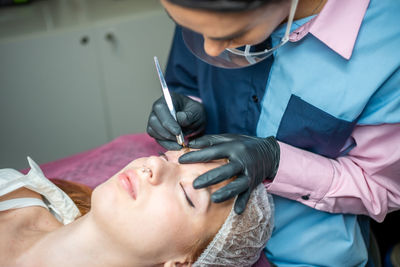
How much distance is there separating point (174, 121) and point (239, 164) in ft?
1.08

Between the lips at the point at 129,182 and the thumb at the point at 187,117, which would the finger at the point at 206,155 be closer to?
the lips at the point at 129,182

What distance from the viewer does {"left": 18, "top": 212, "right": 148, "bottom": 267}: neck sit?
1.18 m

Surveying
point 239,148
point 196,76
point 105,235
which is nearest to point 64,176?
point 105,235

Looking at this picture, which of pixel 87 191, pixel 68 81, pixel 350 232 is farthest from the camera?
pixel 68 81

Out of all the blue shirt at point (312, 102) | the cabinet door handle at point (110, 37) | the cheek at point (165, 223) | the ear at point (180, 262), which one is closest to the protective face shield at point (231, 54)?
the blue shirt at point (312, 102)

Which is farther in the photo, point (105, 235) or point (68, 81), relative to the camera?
point (68, 81)

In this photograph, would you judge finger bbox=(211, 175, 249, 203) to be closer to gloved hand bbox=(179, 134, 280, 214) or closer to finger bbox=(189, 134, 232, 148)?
gloved hand bbox=(179, 134, 280, 214)

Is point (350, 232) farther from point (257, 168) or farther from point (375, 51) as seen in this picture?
point (375, 51)

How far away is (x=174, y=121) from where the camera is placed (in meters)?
1.37

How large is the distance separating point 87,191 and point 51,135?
111 centimetres

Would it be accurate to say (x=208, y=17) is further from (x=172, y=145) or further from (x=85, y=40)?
(x=85, y=40)

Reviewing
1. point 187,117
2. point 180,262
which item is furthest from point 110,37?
point 180,262

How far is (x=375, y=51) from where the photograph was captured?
1.14 meters

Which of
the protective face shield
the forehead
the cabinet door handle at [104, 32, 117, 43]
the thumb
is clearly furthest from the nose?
the cabinet door handle at [104, 32, 117, 43]
